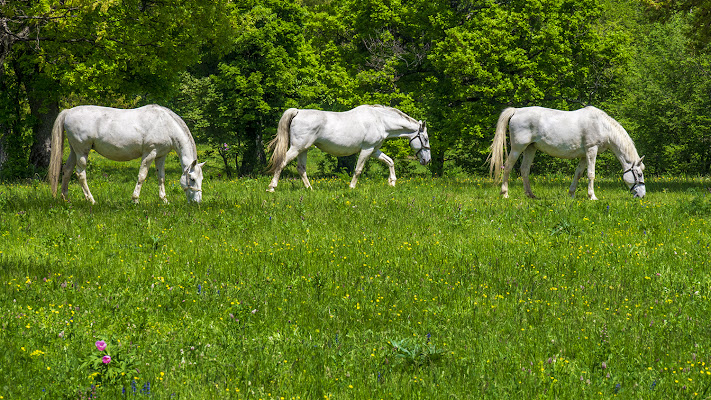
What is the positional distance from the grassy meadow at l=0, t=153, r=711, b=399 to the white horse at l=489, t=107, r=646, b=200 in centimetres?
406

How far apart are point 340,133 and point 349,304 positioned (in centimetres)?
1045

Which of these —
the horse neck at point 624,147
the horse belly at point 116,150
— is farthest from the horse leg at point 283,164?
the horse neck at point 624,147

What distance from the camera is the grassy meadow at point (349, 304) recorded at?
4.70m

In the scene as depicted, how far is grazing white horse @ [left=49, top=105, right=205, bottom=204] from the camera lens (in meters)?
13.3

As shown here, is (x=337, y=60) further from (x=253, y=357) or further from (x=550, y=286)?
(x=253, y=357)

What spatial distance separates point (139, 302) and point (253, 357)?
1.93 metres

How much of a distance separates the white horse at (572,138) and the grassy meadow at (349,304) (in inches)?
160

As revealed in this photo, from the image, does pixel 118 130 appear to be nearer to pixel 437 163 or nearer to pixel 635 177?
pixel 635 177

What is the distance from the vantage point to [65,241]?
28.1ft

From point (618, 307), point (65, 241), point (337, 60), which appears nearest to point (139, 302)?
point (65, 241)

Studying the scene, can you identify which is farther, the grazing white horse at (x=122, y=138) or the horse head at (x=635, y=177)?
the horse head at (x=635, y=177)

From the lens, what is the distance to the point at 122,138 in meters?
13.4

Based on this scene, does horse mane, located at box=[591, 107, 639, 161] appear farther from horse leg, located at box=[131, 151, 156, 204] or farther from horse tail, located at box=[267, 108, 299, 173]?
horse leg, located at box=[131, 151, 156, 204]

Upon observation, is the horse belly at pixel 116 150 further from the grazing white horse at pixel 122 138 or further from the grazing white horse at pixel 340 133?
the grazing white horse at pixel 340 133
